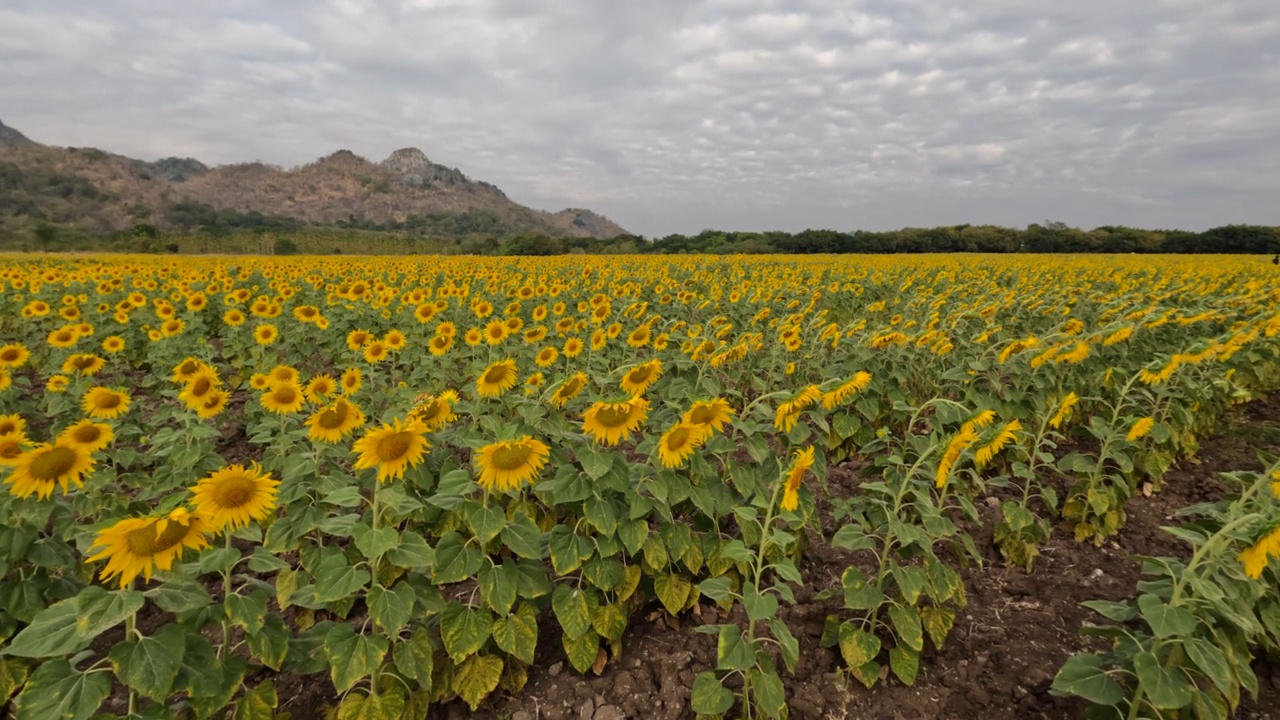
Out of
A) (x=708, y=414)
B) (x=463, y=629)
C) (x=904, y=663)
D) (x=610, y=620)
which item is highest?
(x=708, y=414)

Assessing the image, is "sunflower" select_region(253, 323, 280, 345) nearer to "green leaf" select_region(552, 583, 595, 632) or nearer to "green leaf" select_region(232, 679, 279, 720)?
"green leaf" select_region(232, 679, 279, 720)

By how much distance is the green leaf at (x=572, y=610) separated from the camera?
99.7 inches

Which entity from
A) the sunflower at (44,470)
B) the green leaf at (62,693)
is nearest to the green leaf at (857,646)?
the green leaf at (62,693)

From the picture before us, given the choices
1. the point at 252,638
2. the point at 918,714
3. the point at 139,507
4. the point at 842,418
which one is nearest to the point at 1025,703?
the point at 918,714

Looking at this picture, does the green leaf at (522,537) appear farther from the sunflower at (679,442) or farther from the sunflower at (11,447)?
the sunflower at (11,447)

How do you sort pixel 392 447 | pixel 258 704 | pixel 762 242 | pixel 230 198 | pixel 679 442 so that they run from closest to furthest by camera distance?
pixel 258 704 → pixel 392 447 → pixel 679 442 → pixel 762 242 → pixel 230 198

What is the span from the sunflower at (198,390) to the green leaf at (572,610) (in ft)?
8.87

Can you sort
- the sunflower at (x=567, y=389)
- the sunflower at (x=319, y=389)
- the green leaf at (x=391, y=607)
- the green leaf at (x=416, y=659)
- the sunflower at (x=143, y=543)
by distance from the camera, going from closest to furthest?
the sunflower at (x=143, y=543) → the green leaf at (x=391, y=607) → the green leaf at (x=416, y=659) → the sunflower at (x=567, y=389) → the sunflower at (x=319, y=389)

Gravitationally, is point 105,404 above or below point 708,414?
below

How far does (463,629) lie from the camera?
94.0 inches

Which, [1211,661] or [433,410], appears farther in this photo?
[433,410]

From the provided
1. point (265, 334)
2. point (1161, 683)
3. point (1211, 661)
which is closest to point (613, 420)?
point (1161, 683)

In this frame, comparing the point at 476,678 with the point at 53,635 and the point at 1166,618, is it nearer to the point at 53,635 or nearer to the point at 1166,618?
the point at 53,635

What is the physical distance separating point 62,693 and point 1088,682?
11.4ft
